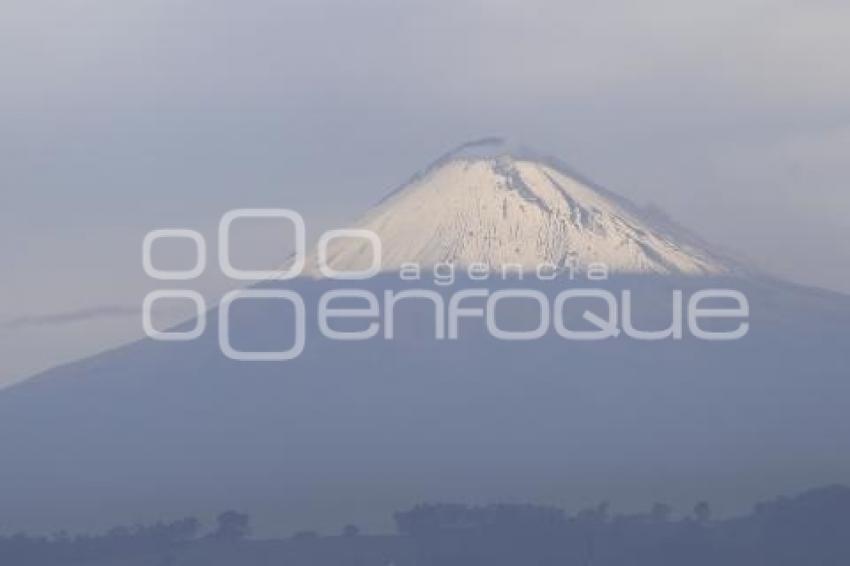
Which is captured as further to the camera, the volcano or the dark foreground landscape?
the volcano

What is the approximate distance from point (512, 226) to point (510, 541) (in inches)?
576

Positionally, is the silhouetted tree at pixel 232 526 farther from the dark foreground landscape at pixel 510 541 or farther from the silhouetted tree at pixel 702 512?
the silhouetted tree at pixel 702 512

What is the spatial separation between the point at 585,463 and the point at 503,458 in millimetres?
1958

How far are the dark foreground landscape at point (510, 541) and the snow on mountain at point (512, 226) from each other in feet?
26.8

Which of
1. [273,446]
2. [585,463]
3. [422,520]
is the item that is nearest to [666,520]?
[422,520]

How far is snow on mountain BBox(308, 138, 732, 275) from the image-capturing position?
61.7m

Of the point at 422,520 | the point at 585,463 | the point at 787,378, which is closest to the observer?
the point at 422,520

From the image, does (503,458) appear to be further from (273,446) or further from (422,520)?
(422,520)

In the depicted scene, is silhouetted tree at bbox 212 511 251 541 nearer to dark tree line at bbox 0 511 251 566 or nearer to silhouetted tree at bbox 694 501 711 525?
dark tree line at bbox 0 511 251 566

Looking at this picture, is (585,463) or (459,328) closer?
(585,463)

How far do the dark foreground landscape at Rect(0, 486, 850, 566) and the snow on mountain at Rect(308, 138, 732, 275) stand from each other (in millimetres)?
8169

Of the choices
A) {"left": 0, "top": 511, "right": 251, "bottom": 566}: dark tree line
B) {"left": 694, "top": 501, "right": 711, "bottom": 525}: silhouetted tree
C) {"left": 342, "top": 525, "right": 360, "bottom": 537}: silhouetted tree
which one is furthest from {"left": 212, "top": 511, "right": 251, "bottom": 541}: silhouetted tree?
{"left": 694, "top": 501, "right": 711, "bottom": 525}: silhouetted tree

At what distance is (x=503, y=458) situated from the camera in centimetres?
6259

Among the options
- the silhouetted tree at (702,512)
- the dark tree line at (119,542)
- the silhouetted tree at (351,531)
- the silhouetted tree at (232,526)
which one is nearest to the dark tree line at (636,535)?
the silhouetted tree at (702,512)
